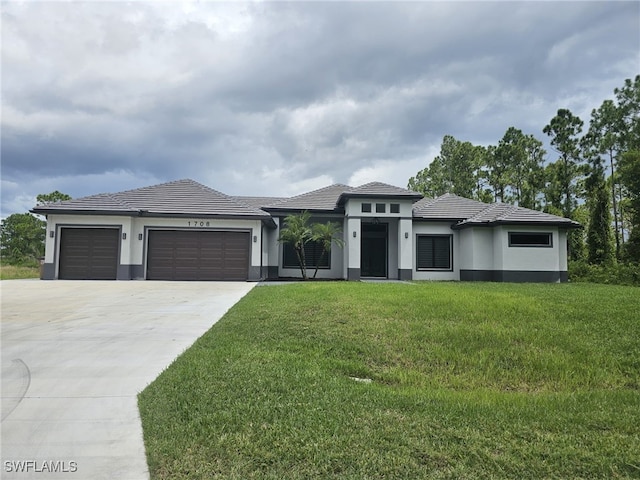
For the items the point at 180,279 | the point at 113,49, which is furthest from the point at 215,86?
the point at 180,279

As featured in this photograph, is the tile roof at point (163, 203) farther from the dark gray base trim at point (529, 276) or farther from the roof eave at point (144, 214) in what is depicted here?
the dark gray base trim at point (529, 276)

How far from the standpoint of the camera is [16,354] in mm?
5633

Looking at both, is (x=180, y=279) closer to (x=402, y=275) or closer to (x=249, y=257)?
(x=249, y=257)

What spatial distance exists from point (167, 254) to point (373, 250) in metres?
10.2

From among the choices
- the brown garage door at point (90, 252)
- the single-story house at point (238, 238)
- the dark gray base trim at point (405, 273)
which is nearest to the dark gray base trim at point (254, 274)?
the single-story house at point (238, 238)

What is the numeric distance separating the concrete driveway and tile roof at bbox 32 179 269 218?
315 inches

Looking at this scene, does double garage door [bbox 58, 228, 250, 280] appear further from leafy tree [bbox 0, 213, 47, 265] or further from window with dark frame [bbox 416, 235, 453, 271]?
leafy tree [bbox 0, 213, 47, 265]

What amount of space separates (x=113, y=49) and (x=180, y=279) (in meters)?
10.0

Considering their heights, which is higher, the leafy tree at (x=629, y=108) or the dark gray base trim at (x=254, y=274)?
the leafy tree at (x=629, y=108)

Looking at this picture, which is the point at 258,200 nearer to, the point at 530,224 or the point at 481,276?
the point at 481,276

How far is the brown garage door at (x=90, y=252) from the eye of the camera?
58.6 feet

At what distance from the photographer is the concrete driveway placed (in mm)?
2979

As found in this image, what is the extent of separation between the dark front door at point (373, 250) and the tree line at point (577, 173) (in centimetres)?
1168

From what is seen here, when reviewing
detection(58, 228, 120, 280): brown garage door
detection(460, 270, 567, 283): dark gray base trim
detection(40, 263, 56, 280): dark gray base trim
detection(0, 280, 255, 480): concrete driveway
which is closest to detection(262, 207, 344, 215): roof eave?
detection(58, 228, 120, 280): brown garage door
